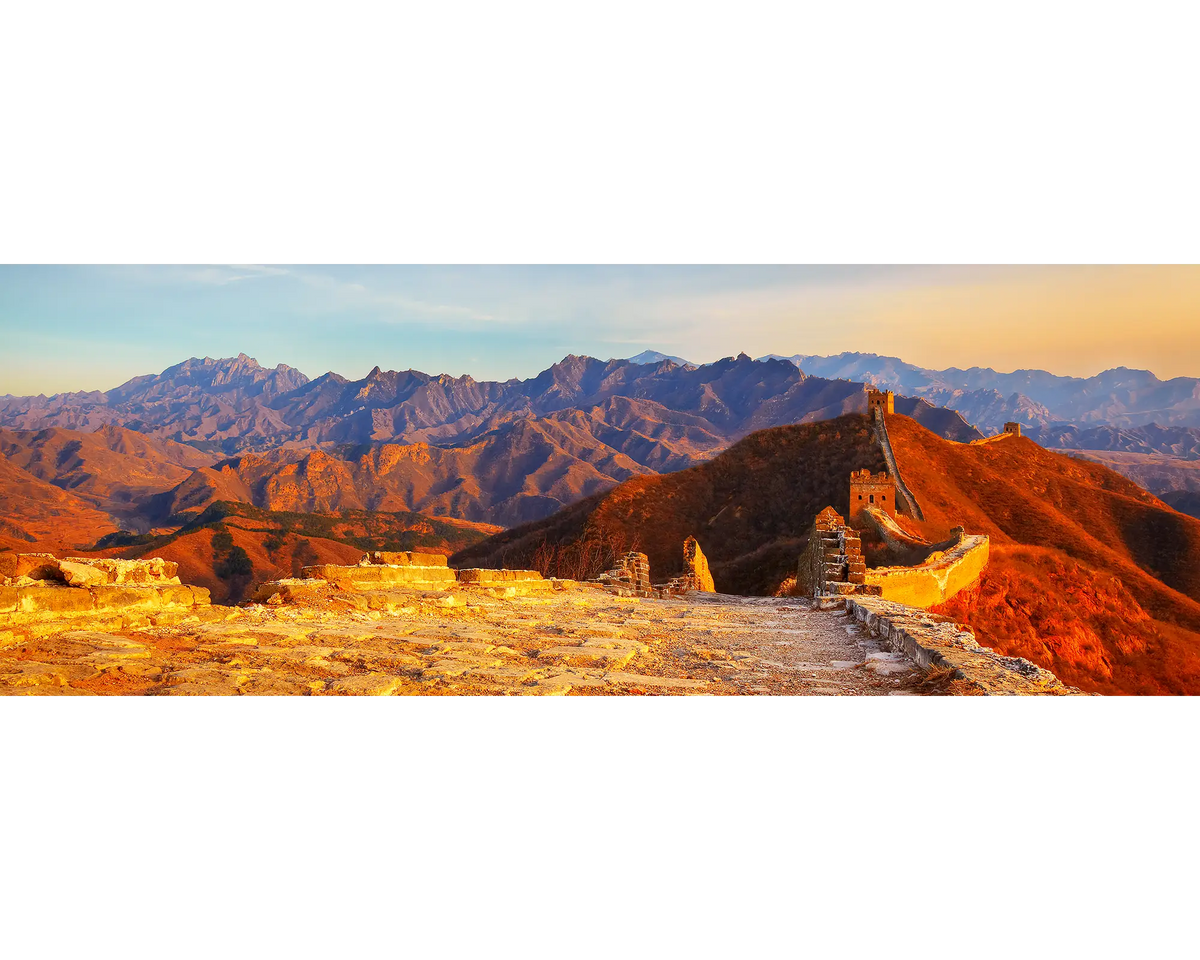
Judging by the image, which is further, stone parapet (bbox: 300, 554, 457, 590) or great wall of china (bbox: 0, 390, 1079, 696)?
stone parapet (bbox: 300, 554, 457, 590)

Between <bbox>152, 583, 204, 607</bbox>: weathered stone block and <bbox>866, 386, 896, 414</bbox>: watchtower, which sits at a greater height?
<bbox>866, 386, 896, 414</bbox>: watchtower

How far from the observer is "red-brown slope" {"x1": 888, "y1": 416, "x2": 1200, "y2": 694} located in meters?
31.4

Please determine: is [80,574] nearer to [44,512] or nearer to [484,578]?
[484,578]

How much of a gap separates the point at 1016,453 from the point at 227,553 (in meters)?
79.4

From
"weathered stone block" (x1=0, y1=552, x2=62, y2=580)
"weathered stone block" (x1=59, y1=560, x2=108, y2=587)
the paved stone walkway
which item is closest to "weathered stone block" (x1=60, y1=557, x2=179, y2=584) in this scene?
"weathered stone block" (x1=59, y1=560, x2=108, y2=587)

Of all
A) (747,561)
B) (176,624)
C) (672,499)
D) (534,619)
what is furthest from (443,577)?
(672,499)

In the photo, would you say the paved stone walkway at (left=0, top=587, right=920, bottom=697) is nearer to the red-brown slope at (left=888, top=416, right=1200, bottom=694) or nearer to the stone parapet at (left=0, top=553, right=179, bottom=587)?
the stone parapet at (left=0, top=553, right=179, bottom=587)

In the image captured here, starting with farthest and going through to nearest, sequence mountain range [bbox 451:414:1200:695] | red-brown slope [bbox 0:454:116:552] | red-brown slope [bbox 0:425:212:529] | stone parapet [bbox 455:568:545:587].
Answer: red-brown slope [bbox 0:425:212:529] < red-brown slope [bbox 0:454:116:552] < mountain range [bbox 451:414:1200:695] < stone parapet [bbox 455:568:545:587]

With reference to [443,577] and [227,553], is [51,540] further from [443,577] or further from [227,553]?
[443,577]

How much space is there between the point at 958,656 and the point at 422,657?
3.92 meters

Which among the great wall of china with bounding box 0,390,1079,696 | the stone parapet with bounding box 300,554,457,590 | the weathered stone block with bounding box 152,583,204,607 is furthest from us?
the stone parapet with bounding box 300,554,457,590

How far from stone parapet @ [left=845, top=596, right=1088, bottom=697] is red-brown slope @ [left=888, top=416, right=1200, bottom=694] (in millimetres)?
20469

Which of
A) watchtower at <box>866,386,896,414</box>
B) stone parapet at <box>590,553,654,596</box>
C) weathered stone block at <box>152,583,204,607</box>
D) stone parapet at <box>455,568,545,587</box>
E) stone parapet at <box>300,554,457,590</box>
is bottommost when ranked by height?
stone parapet at <box>590,553,654,596</box>

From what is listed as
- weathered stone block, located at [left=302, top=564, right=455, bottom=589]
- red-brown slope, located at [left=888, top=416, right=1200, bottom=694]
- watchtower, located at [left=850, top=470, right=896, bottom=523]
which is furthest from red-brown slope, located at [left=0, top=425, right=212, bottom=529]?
weathered stone block, located at [left=302, top=564, right=455, bottom=589]
